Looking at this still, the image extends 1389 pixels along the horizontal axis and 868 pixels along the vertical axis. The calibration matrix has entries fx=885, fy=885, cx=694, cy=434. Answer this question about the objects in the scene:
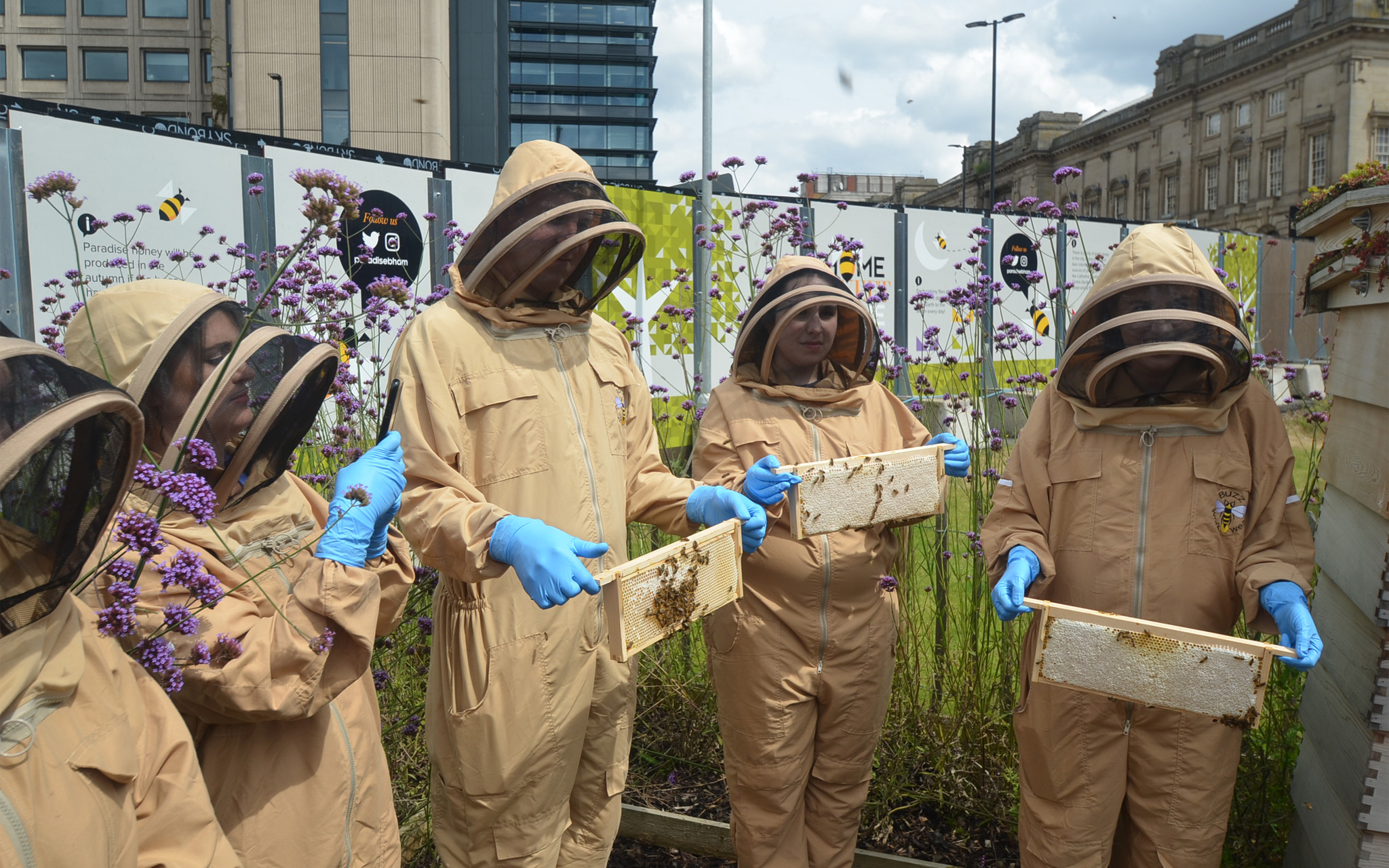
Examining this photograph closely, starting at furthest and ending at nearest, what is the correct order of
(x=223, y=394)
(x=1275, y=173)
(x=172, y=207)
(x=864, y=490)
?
(x=1275, y=173), (x=172, y=207), (x=864, y=490), (x=223, y=394)

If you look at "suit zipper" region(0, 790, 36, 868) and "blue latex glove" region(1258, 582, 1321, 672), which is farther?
"blue latex glove" region(1258, 582, 1321, 672)

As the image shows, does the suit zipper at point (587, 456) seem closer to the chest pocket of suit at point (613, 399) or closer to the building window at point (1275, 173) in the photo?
the chest pocket of suit at point (613, 399)

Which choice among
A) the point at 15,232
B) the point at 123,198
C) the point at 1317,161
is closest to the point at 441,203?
the point at 123,198

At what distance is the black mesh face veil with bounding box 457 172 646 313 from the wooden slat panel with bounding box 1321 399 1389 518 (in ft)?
7.01

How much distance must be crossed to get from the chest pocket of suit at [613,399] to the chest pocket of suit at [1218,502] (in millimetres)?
1788

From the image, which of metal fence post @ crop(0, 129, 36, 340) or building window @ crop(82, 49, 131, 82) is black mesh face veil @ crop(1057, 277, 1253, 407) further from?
building window @ crop(82, 49, 131, 82)

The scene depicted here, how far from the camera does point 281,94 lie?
1331 inches

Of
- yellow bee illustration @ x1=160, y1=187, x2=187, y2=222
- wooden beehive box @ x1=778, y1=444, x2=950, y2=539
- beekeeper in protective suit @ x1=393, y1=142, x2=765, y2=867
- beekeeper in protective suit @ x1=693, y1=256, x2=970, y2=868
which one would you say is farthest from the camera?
yellow bee illustration @ x1=160, y1=187, x2=187, y2=222

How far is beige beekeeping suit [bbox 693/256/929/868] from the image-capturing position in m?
3.13

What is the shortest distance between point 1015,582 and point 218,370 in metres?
2.20

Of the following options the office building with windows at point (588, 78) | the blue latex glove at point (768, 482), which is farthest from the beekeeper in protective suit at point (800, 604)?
the office building with windows at point (588, 78)

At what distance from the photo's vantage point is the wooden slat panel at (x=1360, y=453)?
93.7 inches

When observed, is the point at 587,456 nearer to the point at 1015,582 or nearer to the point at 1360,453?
the point at 1015,582

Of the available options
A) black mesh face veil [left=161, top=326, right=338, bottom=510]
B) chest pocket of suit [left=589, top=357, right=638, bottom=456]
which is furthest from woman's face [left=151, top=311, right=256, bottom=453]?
chest pocket of suit [left=589, top=357, right=638, bottom=456]
